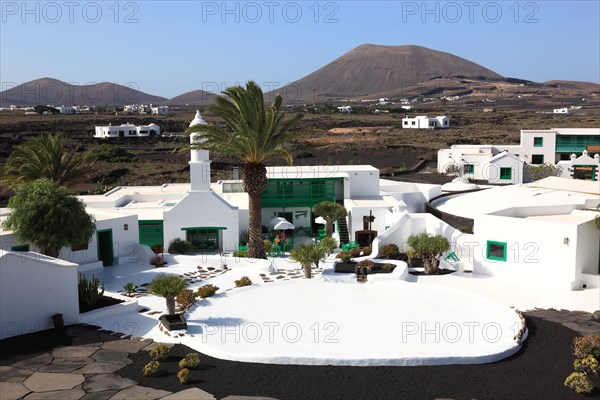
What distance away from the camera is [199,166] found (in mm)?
27391

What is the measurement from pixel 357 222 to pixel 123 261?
39.2 ft

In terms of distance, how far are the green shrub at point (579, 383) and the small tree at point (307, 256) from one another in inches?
442

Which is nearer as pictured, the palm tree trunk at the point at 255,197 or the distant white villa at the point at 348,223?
the distant white villa at the point at 348,223

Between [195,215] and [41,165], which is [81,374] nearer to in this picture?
[195,215]

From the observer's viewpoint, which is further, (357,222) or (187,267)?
(357,222)

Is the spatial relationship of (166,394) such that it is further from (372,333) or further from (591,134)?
(591,134)

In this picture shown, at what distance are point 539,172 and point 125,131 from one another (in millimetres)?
75186

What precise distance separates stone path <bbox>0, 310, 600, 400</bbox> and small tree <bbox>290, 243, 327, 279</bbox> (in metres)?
8.13

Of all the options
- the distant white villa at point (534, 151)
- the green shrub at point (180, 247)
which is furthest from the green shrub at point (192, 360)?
the distant white villa at point (534, 151)

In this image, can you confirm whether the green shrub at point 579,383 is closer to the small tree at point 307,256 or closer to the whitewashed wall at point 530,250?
the whitewashed wall at point 530,250

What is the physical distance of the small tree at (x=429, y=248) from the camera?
2395cm

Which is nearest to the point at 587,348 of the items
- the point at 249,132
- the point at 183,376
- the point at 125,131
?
the point at 183,376

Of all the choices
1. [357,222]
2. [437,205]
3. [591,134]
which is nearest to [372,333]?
[357,222]

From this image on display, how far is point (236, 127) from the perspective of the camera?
25359mm
